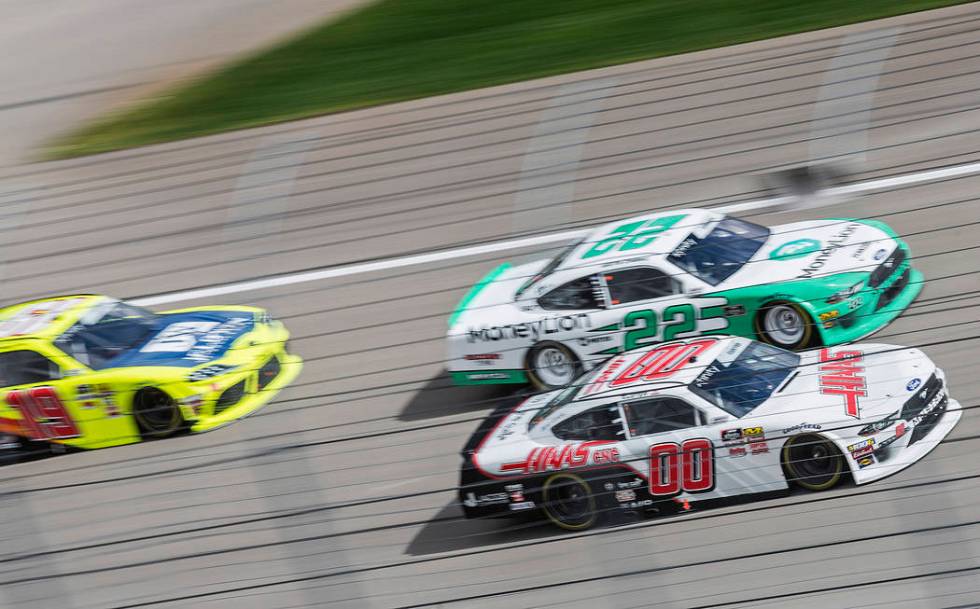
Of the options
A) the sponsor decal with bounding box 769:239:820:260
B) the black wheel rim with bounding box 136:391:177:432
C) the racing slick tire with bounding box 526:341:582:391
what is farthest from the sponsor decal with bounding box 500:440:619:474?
the black wheel rim with bounding box 136:391:177:432

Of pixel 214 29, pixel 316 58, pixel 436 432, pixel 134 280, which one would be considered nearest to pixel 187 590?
pixel 436 432

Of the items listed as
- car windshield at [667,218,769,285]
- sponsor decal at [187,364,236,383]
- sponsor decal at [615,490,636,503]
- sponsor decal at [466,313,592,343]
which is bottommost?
sponsor decal at [615,490,636,503]

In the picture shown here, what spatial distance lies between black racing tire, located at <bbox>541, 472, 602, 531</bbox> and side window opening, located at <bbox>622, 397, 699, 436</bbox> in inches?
13.0

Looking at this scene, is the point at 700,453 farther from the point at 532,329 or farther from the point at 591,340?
the point at 532,329

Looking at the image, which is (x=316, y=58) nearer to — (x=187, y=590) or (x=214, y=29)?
(x=214, y=29)

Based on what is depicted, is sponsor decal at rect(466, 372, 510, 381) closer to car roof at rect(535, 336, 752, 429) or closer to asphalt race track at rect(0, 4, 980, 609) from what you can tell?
asphalt race track at rect(0, 4, 980, 609)

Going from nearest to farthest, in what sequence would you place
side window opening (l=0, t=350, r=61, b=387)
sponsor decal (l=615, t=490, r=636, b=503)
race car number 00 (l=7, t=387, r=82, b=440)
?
sponsor decal (l=615, t=490, r=636, b=503) < race car number 00 (l=7, t=387, r=82, b=440) < side window opening (l=0, t=350, r=61, b=387)

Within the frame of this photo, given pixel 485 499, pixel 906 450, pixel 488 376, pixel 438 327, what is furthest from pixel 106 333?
pixel 906 450

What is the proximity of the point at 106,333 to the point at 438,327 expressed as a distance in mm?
2090

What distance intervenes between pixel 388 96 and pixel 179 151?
1669 millimetres

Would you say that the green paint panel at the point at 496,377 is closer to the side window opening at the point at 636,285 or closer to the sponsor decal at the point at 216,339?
the side window opening at the point at 636,285

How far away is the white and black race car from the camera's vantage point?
166 inches

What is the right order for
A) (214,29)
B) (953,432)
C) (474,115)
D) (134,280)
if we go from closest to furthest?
(953,432) → (134,280) → (474,115) → (214,29)

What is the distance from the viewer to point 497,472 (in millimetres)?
4574
